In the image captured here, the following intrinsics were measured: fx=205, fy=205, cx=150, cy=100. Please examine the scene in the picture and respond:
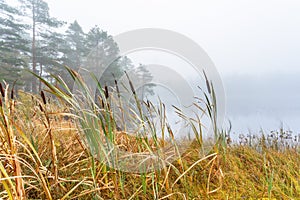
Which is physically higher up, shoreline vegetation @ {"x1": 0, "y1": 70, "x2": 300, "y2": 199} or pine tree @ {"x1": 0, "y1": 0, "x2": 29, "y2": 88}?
pine tree @ {"x1": 0, "y1": 0, "x2": 29, "y2": 88}

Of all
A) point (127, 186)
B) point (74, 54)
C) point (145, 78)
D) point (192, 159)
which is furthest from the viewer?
point (74, 54)

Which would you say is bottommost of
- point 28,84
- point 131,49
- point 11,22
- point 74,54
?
point 131,49

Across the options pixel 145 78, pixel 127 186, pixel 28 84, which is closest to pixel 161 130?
Answer: pixel 127 186

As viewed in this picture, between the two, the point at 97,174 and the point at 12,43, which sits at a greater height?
the point at 12,43

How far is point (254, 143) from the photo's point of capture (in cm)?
294

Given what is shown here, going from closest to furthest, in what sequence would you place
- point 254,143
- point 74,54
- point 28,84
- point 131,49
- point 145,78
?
1. point 131,49
2. point 145,78
3. point 254,143
4. point 28,84
5. point 74,54

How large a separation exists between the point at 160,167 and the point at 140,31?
116 centimetres

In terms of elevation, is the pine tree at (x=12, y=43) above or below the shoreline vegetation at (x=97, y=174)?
above

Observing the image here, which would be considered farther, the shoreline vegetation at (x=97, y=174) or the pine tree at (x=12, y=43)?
the pine tree at (x=12, y=43)

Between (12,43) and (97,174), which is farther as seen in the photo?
(12,43)

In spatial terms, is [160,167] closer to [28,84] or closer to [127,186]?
[127,186]

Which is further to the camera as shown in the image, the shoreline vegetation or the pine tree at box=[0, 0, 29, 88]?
the pine tree at box=[0, 0, 29, 88]

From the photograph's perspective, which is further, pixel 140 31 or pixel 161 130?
pixel 140 31

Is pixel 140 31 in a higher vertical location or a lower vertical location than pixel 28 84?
lower
